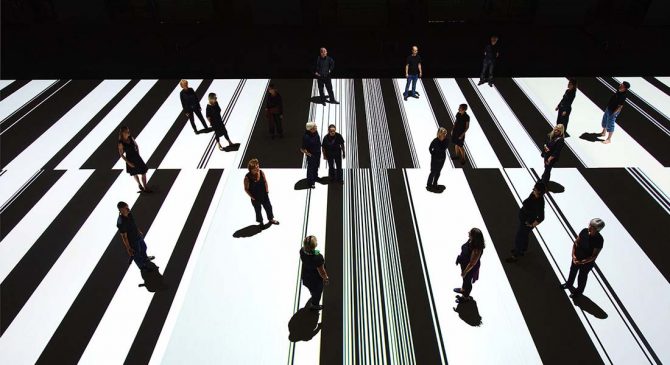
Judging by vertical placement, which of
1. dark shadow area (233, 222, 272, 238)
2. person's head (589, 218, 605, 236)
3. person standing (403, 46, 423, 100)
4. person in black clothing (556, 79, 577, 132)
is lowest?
person's head (589, 218, 605, 236)

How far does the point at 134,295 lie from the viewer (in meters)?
6.29

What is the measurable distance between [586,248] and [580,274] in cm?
54

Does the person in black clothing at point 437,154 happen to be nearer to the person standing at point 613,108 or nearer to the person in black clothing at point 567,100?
the person in black clothing at point 567,100

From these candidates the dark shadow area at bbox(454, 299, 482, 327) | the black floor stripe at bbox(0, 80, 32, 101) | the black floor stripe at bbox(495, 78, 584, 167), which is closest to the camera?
the dark shadow area at bbox(454, 299, 482, 327)

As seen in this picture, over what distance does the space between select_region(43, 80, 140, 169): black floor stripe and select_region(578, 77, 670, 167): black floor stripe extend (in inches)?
504

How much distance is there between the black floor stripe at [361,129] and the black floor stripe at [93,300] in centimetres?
435

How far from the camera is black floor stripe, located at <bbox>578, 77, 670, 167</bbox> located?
957cm

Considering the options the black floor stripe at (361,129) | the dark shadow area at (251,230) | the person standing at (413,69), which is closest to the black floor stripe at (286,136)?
the black floor stripe at (361,129)

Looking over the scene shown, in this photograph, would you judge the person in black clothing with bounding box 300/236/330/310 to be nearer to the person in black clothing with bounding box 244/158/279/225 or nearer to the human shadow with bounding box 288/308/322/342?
the human shadow with bounding box 288/308/322/342

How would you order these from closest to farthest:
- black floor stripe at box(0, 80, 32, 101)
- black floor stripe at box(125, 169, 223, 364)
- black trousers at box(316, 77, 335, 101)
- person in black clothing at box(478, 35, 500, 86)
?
black floor stripe at box(125, 169, 223, 364), black trousers at box(316, 77, 335, 101), person in black clothing at box(478, 35, 500, 86), black floor stripe at box(0, 80, 32, 101)

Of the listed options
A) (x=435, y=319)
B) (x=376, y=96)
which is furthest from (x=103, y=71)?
(x=435, y=319)

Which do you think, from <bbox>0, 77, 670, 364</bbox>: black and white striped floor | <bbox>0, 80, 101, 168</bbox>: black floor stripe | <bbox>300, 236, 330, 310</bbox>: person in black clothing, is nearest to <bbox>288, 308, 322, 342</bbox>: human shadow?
<bbox>0, 77, 670, 364</bbox>: black and white striped floor

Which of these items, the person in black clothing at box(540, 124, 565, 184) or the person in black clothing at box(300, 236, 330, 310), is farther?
the person in black clothing at box(540, 124, 565, 184)

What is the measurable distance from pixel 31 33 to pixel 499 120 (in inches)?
648
